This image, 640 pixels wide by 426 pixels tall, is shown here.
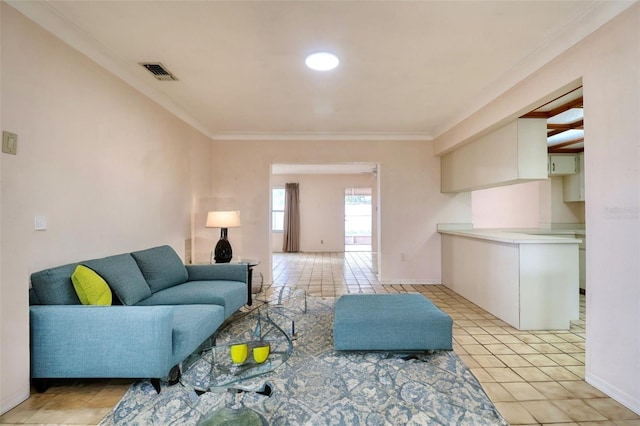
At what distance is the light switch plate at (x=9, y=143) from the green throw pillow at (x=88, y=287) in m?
0.82

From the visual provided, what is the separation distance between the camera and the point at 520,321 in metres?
3.17

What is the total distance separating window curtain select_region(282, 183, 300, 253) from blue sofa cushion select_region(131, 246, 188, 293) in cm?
640

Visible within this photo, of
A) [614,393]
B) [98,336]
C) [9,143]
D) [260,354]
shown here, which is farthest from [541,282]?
[9,143]

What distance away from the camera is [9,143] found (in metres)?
1.87

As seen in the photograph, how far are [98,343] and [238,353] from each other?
93 cm

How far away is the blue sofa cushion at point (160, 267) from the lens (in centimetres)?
292

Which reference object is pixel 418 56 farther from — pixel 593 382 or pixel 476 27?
pixel 593 382

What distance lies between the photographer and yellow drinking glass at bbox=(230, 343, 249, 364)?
5.74ft

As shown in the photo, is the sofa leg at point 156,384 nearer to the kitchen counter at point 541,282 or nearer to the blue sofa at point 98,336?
the blue sofa at point 98,336

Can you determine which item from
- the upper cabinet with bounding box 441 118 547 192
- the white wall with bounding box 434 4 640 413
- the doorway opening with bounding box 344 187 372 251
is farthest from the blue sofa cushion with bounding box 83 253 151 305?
the doorway opening with bounding box 344 187 372 251

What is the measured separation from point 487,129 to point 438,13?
1983 millimetres

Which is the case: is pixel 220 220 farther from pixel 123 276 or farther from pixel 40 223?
pixel 40 223

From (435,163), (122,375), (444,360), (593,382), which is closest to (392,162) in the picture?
(435,163)

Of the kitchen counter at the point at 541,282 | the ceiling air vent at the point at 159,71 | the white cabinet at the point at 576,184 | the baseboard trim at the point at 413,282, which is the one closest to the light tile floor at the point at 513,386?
the kitchen counter at the point at 541,282
